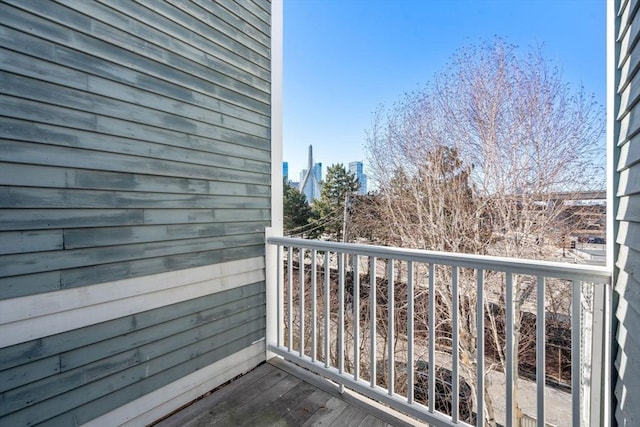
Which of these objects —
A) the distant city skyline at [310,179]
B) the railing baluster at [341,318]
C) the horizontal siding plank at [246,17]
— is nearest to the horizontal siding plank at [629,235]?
the railing baluster at [341,318]

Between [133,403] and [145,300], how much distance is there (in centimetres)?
55

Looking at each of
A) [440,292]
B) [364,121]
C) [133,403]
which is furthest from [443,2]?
[133,403]

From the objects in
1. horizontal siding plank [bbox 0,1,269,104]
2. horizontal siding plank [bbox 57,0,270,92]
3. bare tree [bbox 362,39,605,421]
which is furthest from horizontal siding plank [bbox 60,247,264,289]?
bare tree [bbox 362,39,605,421]

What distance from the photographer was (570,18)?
5.35 m

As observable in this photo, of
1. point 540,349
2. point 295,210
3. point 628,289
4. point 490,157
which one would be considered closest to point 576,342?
point 540,349

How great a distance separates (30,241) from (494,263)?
2.07 m

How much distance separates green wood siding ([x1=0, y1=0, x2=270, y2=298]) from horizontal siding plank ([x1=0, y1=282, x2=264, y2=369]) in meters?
0.24

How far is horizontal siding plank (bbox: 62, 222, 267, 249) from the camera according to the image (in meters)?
1.47

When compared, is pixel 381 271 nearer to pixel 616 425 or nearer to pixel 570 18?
pixel 570 18

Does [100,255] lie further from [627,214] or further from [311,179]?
[311,179]

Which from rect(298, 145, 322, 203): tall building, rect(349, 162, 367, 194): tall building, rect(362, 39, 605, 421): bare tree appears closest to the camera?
rect(362, 39, 605, 421): bare tree

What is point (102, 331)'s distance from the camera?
1.55 meters

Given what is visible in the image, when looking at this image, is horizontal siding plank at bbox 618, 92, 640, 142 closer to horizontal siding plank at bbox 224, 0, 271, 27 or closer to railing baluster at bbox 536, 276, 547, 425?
railing baluster at bbox 536, 276, 547, 425

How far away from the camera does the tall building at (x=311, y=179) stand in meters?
10.4
